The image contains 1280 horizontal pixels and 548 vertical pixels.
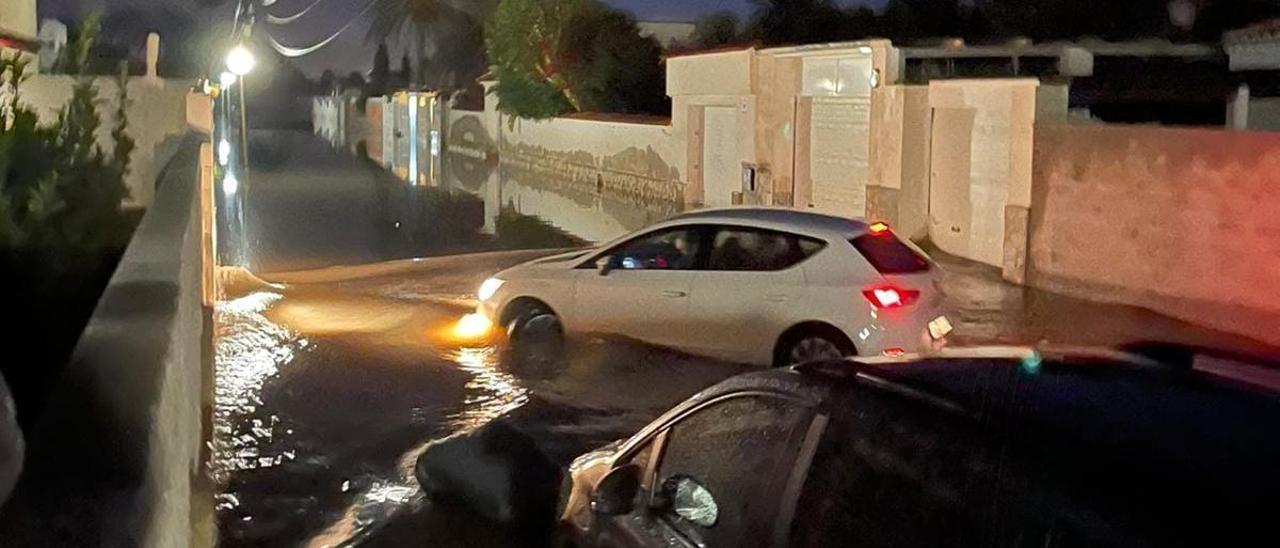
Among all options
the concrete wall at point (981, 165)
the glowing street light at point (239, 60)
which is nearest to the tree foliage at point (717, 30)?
the glowing street light at point (239, 60)

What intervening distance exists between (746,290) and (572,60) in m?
37.1

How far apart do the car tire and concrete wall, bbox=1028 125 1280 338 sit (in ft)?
15.5

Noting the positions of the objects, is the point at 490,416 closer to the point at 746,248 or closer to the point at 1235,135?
the point at 746,248

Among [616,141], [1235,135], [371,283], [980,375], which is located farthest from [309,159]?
[980,375]

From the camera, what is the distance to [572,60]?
49.2 m

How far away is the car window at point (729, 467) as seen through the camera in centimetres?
436

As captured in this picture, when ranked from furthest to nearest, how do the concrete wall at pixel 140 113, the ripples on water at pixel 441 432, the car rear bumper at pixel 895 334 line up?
the concrete wall at pixel 140 113 < the car rear bumper at pixel 895 334 < the ripples on water at pixel 441 432

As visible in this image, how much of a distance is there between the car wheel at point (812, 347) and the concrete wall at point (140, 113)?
31.1ft

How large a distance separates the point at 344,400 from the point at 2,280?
2618mm

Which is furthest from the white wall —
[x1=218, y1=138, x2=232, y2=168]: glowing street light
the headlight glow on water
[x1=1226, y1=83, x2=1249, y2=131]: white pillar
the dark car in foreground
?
the dark car in foreground

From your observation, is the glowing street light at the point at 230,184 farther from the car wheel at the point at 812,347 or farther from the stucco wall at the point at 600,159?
the car wheel at the point at 812,347

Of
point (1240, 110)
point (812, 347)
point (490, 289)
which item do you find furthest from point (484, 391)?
point (1240, 110)

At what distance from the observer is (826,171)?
2569 cm

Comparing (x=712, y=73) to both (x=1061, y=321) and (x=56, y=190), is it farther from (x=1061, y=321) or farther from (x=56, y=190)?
(x=56, y=190)
